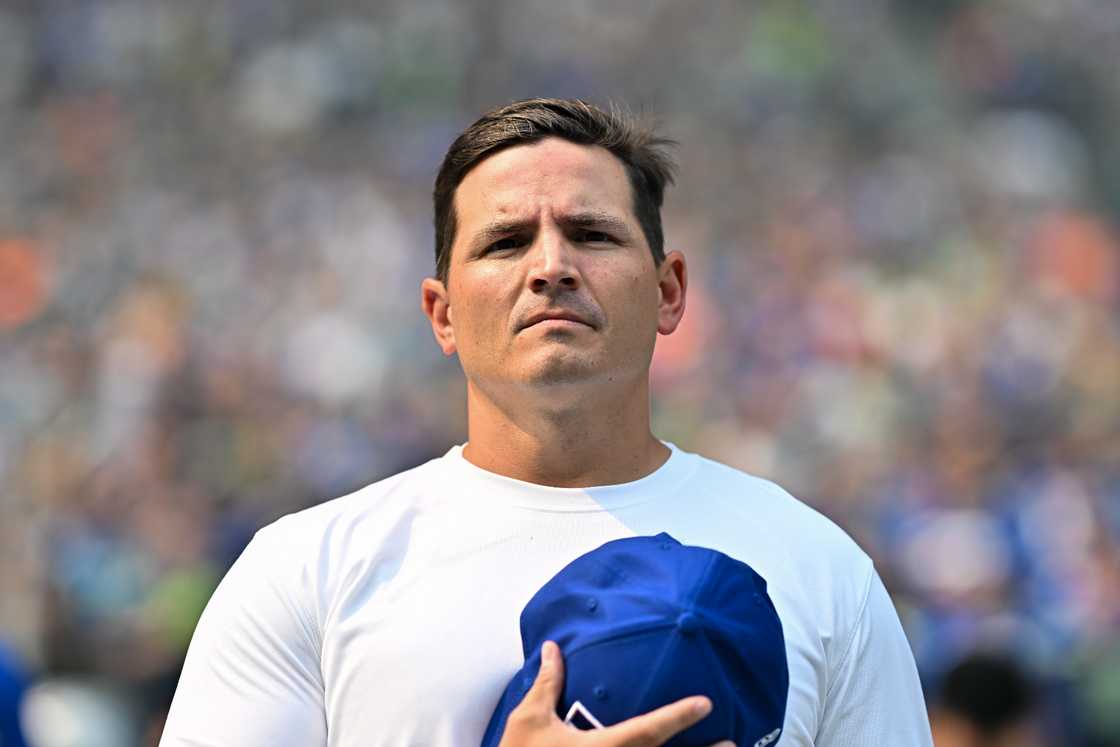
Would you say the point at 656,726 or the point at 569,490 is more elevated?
the point at 569,490

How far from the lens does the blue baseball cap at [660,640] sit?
68.2 inches

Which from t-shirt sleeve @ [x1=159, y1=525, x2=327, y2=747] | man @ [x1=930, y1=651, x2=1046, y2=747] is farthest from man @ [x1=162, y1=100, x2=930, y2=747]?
man @ [x1=930, y1=651, x2=1046, y2=747]

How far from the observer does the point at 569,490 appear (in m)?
2.16

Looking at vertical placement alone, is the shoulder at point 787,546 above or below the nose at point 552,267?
below

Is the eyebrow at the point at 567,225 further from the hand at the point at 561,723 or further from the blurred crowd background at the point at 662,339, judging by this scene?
the blurred crowd background at the point at 662,339

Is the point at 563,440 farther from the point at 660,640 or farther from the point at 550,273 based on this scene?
the point at 660,640

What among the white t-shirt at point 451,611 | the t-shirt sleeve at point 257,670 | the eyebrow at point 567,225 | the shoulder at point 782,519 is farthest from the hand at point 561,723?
the eyebrow at point 567,225

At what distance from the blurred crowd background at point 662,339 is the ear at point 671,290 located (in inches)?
73.0

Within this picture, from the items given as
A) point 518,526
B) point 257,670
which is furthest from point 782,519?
point 257,670

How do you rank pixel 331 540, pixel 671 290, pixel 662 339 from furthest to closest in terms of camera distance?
pixel 662 339, pixel 671 290, pixel 331 540

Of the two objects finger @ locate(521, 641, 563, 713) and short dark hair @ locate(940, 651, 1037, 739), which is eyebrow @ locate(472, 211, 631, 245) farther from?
short dark hair @ locate(940, 651, 1037, 739)

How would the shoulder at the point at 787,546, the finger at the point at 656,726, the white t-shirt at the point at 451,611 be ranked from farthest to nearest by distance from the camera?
1. the shoulder at the point at 787,546
2. the white t-shirt at the point at 451,611
3. the finger at the point at 656,726

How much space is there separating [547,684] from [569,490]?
443 mm

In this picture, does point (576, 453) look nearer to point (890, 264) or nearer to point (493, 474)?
point (493, 474)
